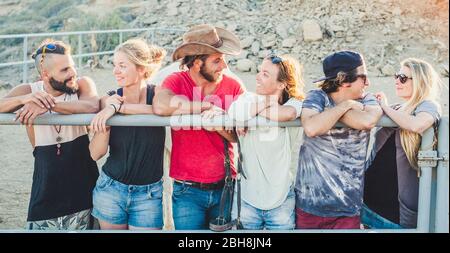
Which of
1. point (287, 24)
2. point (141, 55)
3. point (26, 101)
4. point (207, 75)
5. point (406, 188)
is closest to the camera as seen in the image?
point (26, 101)

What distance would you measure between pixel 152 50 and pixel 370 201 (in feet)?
4.70

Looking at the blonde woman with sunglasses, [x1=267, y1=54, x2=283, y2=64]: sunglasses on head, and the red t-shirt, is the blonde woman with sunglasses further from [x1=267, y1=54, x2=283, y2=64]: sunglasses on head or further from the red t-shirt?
the red t-shirt

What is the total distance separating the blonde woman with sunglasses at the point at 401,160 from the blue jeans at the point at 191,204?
85cm

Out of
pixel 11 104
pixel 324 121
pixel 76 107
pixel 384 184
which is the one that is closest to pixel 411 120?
pixel 324 121

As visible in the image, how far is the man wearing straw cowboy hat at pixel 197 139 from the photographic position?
328 centimetres

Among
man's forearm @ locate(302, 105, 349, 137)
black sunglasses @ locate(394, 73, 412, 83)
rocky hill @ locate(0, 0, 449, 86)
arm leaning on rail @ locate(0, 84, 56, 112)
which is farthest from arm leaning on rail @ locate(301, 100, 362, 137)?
rocky hill @ locate(0, 0, 449, 86)

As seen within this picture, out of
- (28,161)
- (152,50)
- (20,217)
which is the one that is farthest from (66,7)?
(152,50)

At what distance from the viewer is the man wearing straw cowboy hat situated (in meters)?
3.28

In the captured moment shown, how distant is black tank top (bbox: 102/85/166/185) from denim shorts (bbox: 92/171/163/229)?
0.11ft

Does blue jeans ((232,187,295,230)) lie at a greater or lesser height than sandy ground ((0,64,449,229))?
greater

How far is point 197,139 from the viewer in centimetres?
336

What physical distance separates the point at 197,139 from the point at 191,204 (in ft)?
1.09

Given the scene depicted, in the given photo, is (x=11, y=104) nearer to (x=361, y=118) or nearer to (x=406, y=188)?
(x=361, y=118)
